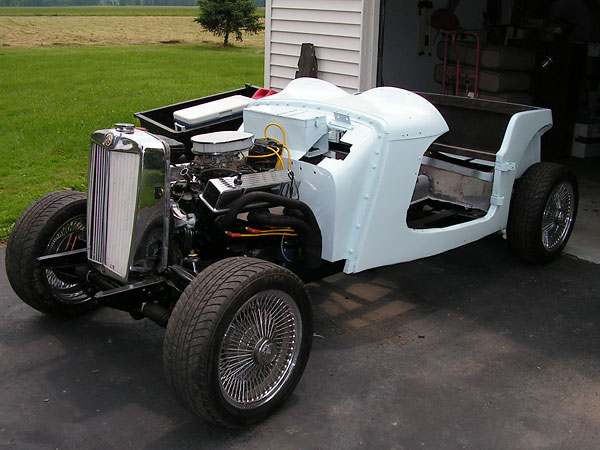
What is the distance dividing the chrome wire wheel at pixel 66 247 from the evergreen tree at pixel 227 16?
995 inches

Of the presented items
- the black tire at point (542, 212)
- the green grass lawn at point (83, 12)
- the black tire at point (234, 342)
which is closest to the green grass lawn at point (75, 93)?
the black tire at point (234, 342)

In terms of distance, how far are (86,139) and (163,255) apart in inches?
288

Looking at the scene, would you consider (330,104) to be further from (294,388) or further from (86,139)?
(86,139)

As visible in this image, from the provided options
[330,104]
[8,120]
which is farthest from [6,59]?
[330,104]

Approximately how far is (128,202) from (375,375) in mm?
1754

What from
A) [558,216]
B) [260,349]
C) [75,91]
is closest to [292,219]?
[260,349]

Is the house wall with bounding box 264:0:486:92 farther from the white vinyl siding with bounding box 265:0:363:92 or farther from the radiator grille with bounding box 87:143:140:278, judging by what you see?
the radiator grille with bounding box 87:143:140:278

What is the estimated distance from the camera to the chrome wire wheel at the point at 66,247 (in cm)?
424

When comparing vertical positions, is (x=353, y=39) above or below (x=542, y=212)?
above

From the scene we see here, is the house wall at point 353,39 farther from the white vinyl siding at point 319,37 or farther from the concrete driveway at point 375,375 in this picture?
the concrete driveway at point 375,375

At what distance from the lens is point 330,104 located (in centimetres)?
450

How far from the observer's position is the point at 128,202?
3.56m

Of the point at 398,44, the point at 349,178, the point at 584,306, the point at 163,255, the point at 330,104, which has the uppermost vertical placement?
the point at 398,44

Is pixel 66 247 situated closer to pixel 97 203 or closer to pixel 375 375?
pixel 97 203
